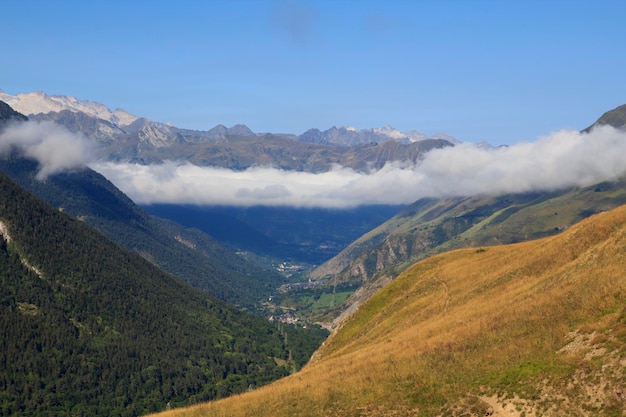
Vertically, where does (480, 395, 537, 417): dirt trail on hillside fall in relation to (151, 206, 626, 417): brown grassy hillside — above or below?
below

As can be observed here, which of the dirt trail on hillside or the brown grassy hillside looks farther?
the brown grassy hillside

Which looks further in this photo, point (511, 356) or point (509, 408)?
point (511, 356)

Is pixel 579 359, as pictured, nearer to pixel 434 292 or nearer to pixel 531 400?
pixel 531 400

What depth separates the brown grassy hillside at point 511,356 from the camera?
62.7 meters

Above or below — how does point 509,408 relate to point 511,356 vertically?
below

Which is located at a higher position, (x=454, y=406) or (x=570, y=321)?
(x=570, y=321)

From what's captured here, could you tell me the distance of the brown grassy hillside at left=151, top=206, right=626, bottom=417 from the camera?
62.7m

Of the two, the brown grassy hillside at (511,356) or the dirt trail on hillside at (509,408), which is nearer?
the dirt trail on hillside at (509,408)

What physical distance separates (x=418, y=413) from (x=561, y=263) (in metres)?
52.4

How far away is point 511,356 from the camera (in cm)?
7262

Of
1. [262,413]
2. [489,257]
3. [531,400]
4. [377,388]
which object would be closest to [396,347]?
[377,388]

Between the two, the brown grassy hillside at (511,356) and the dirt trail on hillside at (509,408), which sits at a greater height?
the brown grassy hillside at (511,356)

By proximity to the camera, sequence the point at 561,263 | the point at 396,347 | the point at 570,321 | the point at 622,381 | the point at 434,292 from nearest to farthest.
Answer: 1. the point at 622,381
2. the point at 570,321
3. the point at 396,347
4. the point at 561,263
5. the point at 434,292

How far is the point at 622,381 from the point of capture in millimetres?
57969
